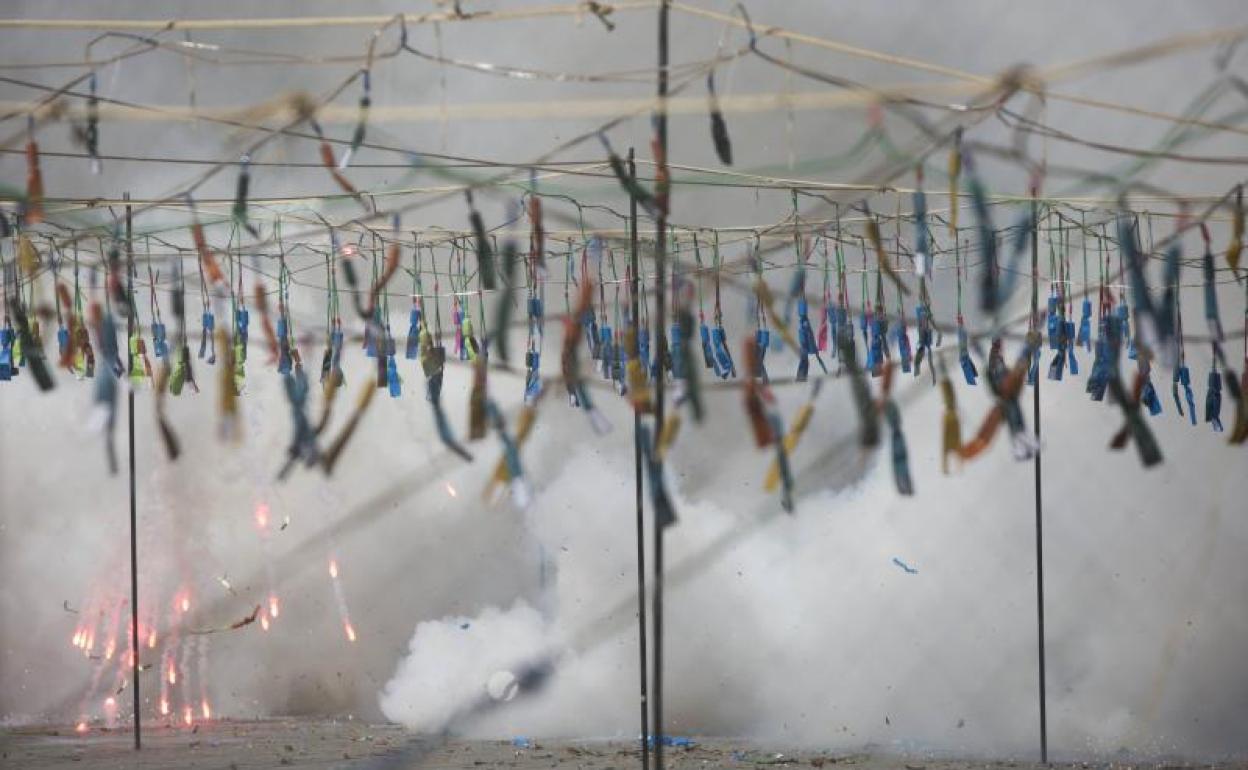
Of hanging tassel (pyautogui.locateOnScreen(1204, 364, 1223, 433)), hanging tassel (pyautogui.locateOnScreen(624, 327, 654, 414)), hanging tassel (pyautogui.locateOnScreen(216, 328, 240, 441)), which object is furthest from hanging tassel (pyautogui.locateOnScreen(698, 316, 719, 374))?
hanging tassel (pyautogui.locateOnScreen(216, 328, 240, 441))

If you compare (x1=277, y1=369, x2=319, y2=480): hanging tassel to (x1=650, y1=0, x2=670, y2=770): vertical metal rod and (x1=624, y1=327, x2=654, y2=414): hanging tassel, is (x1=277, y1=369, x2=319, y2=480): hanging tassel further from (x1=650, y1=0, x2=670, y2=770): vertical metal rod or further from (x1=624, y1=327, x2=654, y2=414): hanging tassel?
(x1=650, y1=0, x2=670, y2=770): vertical metal rod

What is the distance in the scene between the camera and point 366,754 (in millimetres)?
10195

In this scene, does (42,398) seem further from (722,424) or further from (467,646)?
(722,424)

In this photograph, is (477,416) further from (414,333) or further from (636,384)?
(414,333)

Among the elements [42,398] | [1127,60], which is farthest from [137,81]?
[1127,60]

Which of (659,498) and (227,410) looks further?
(227,410)

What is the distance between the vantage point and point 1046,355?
38.2 ft

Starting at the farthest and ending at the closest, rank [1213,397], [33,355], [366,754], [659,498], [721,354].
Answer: [366,754] < [721,354] < [1213,397] < [33,355] < [659,498]

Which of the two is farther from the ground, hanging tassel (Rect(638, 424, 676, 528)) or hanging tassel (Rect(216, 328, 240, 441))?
hanging tassel (Rect(216, 328, 240, 441))

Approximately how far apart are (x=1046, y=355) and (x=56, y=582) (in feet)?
25.1

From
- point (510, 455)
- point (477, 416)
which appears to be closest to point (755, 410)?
point (510, 455)

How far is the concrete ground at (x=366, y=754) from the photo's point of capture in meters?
9.50

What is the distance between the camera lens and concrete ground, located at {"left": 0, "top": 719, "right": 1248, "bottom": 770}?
31.2 feet

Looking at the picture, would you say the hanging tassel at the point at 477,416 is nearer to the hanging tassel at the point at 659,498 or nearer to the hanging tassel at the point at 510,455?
the hanging tassel at the point at 510,455
